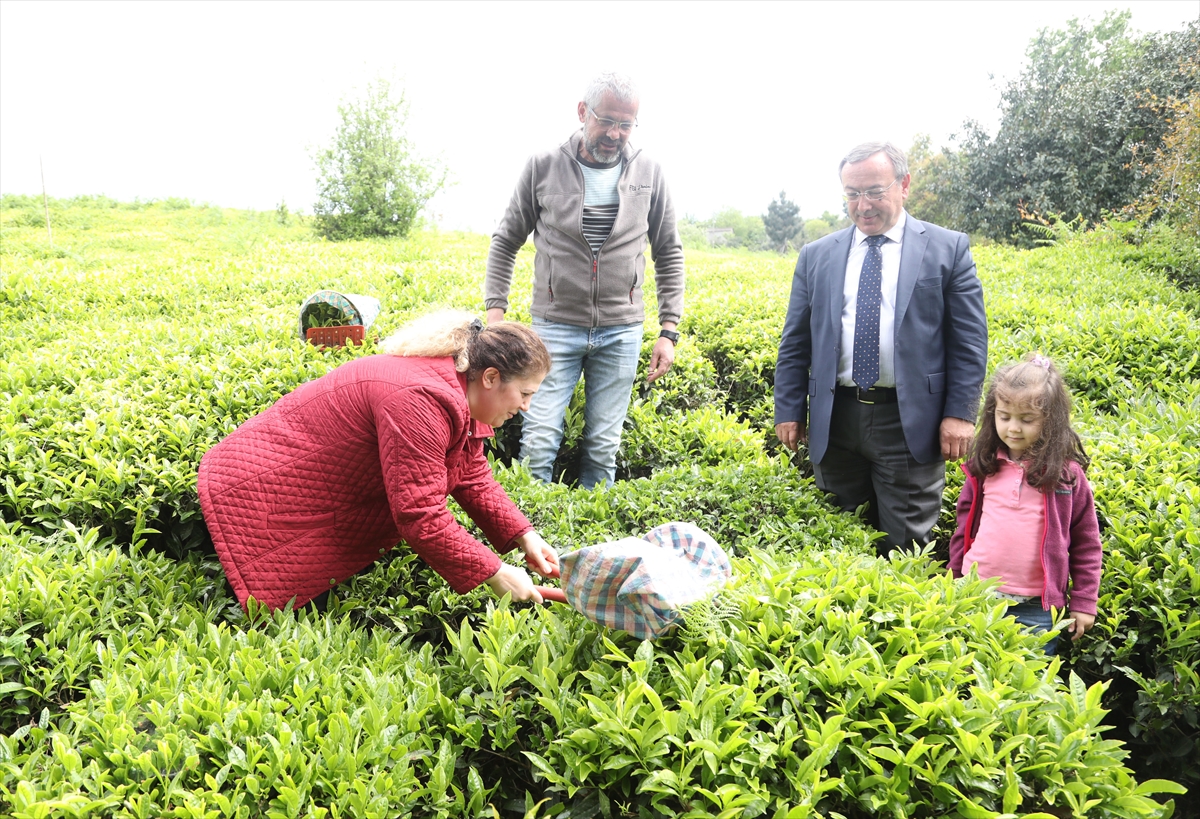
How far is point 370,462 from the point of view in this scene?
280cm

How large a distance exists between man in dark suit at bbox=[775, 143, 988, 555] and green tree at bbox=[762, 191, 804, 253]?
1704 inches

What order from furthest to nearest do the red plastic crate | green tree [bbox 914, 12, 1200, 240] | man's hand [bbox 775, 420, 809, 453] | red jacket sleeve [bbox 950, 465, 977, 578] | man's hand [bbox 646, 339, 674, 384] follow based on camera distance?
green tree [bbox 914, 12, 1200, 240] < the red plastic crate < man's hand [bbox 646, 339, 674, 384] < man's hand [bbox 775, 420, 809, 453] < red jacket sleeve [bbox 950, 465, 977, 578]

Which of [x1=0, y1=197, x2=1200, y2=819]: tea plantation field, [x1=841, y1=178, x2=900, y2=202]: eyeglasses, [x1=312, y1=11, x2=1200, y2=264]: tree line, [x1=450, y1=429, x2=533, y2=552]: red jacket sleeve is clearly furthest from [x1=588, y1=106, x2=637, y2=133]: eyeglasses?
[x1=312, y1=11, x2=1200, y2=264]: tree line

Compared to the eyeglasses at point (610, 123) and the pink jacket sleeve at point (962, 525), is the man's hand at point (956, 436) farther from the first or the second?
the eyeglasses at point (610, 123)

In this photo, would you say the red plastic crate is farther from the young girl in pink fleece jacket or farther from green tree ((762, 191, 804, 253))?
green tree ((762, 191, 804, 253))

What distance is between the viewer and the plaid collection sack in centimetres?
216

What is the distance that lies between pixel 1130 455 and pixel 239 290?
734 cm

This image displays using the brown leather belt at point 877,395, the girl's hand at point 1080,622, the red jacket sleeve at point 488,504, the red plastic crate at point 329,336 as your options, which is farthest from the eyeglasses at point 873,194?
the red plastic crate at point 329,336

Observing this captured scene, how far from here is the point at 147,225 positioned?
61.3 feet

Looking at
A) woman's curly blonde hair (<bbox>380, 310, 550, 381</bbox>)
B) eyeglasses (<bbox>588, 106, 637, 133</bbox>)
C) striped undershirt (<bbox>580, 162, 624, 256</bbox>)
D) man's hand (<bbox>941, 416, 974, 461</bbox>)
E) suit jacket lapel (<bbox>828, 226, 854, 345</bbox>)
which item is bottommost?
man's hand (<bbox>941, 416, 974, 461</bbox>)

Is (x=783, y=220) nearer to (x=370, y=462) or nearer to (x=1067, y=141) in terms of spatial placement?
(x=1067, y=141)

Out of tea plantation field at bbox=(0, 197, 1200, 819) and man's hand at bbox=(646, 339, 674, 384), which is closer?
tea plantation field at bbox=(0, 197, 1200, 819)

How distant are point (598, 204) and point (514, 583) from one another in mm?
2327

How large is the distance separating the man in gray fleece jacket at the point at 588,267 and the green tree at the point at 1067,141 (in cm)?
1588
